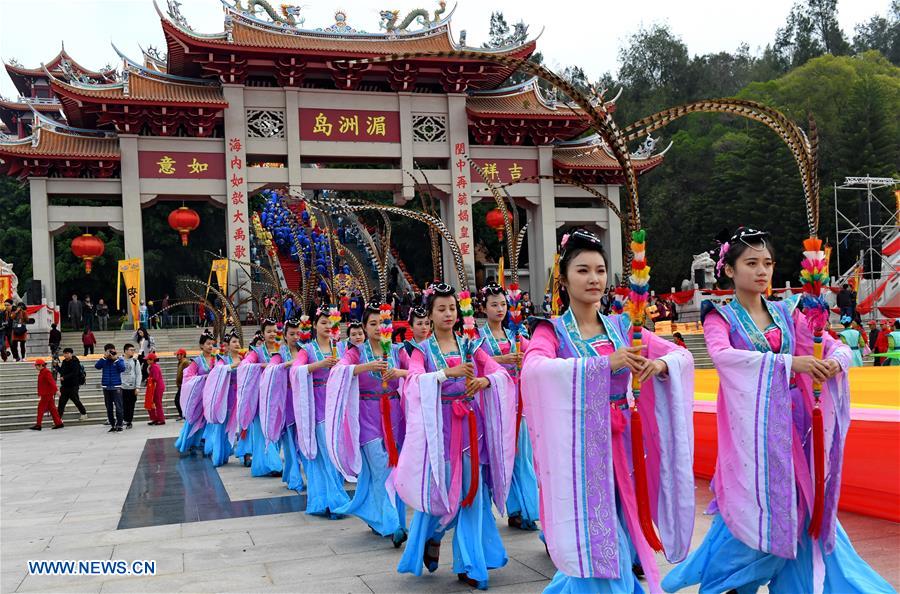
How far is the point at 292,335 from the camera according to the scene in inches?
279

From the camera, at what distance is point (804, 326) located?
3400 mm

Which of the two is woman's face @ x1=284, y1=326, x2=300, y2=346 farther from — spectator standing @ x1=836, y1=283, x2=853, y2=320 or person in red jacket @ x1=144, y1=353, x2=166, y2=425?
spectator standing @ x1=836, y1=283, x2=853, y2=320

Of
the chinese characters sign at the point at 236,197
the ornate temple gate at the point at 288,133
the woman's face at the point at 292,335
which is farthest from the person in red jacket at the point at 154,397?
the chinese characters sign at the point at 236,197

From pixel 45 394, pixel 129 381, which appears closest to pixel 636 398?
pixel 129 381

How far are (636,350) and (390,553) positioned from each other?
2475 mm

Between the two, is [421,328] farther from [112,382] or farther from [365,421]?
Result: [112,382]

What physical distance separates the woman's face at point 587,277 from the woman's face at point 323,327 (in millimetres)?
3214

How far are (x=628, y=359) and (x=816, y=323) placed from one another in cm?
93

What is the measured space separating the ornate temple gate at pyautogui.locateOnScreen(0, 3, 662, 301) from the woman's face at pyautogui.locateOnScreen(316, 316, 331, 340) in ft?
49.0

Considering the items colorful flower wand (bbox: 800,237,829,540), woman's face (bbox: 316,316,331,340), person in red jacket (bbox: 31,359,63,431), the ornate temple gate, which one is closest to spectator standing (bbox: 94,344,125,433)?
person in red jacket (bbox: 31,359,63,431)

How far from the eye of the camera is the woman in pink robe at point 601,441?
9.71 ft

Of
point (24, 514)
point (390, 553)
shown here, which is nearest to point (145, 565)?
point (390, 553)

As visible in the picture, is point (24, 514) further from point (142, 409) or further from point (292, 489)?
point (142, 409)

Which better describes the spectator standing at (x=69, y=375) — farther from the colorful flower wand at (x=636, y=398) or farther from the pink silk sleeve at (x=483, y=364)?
the colorful flower wand at (x=636, y=398)
